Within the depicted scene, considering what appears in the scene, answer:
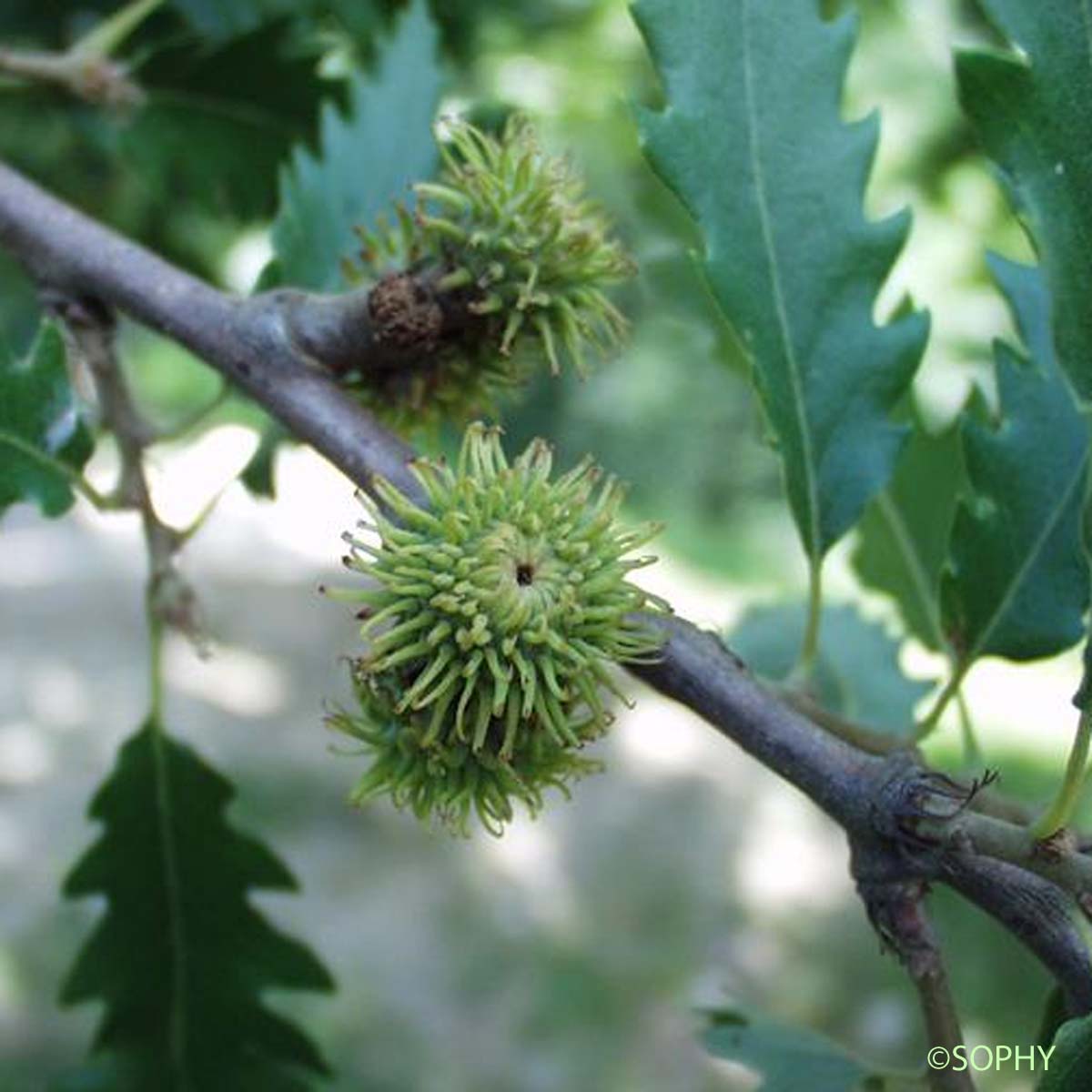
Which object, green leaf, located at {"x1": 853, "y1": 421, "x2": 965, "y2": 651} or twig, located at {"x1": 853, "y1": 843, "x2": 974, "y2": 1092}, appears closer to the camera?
twig, located at {"x1": 853, "y1": 843, "x2": 974, "y2": 1092}

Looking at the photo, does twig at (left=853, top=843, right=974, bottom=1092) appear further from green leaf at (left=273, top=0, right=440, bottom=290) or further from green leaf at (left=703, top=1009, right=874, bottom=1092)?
green leaf at (left=273, top=0, right=440, bottom=290)

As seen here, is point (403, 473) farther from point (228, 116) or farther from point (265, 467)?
point (228, 116)

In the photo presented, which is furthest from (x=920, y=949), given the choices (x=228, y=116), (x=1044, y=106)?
(x=228, y=116)

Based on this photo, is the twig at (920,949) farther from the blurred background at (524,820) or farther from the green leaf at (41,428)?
the blurred background at (524,820)

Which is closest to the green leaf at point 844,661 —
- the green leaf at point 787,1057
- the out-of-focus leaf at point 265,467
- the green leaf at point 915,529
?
the green leaf at point 915,529

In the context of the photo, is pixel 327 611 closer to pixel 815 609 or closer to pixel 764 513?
pixel 764 513

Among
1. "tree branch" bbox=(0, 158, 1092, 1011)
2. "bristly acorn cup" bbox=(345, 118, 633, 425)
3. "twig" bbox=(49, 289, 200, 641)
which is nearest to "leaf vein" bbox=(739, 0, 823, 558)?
"bristly acorn cup" bbox=(345, 118, 633, 425)

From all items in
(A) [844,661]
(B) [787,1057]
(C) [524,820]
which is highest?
(C) [524,820]
